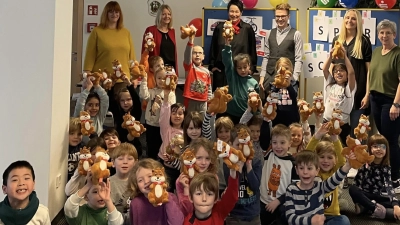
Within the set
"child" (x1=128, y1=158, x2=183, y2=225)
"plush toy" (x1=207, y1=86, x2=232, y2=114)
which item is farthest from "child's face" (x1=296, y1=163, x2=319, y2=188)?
"child" (x1=128, y1=158, x2=183, y2=225)

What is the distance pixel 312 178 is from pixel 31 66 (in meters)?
2.10

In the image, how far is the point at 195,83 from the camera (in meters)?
4.97

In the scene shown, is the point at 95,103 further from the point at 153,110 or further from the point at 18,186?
the point at 18,186

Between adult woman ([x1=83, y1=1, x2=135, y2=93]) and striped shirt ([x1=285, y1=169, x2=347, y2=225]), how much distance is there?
2.45 metres

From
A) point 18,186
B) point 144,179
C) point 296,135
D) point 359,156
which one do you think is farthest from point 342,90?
point 18,186

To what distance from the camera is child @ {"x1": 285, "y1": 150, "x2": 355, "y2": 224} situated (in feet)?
11.1

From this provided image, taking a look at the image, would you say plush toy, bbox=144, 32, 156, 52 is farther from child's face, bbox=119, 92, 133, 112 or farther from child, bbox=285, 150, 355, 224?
child, bbox=285, 150, 355, 224

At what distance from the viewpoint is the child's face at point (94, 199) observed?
2.93 m

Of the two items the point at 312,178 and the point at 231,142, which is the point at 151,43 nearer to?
the point at 231,142

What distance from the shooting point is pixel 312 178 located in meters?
3.41

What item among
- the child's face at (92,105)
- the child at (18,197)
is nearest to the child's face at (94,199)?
the child at (18,197)

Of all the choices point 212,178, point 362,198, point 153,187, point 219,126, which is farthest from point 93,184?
point 362,198

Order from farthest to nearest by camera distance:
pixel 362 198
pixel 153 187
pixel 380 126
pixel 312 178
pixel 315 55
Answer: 1. pixel 315 55
2. pixel 380 126
3. pixel 362 198
4. pixel 312 178
5. pixel 153 187

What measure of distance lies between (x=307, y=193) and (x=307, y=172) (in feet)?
0.53
